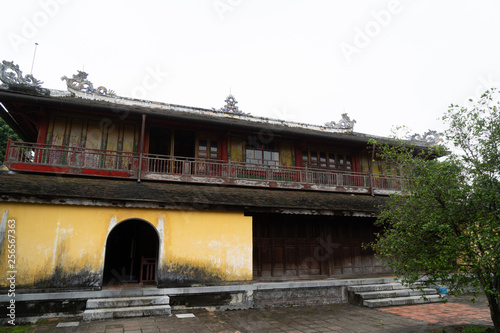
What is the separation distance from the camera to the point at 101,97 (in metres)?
12.6

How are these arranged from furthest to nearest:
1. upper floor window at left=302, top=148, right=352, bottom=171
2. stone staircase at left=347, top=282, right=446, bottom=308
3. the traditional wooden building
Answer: upper floor window at left=302, top=148, right=352, bottom=171 < stone staircase at left=347, top=282, right=446, bottom=308 < the traditional wooden building

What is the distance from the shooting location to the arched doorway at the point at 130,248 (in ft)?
39.2

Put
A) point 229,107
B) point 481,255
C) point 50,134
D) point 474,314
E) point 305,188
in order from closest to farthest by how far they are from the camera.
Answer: point 481,255
point 474,314
point 50,134
point 305,188
point 229,107

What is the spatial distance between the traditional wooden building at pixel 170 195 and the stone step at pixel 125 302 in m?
0.45

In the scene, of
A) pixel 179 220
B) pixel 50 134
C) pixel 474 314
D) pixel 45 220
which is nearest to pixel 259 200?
pixel 179 220

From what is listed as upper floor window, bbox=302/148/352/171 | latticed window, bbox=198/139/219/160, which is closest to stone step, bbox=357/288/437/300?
upper floor window, bbox=302/148/352/171

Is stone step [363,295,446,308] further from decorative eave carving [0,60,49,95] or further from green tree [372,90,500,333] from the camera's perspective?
decorative eave carving [0,60,49,95]

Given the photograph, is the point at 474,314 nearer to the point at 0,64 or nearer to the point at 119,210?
the point at 119,210

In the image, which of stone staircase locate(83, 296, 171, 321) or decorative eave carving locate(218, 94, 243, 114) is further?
decorative eave carving locate(218, 94, 243, 114)

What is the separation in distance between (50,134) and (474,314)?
13964 mm

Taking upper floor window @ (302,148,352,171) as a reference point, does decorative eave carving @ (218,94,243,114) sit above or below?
above

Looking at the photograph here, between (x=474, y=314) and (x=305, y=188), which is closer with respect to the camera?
(x=474, y=314)

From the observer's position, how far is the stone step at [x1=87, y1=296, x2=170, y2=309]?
7.35 meters

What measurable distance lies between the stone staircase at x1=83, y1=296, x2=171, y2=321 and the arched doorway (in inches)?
160
